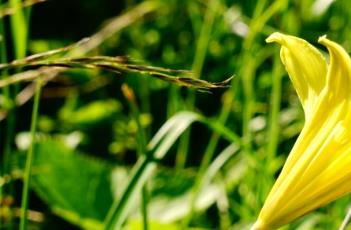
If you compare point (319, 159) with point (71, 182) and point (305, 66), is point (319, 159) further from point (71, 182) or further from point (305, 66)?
point (71, 182)

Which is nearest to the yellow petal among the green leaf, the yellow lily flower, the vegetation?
the yellow lily flower

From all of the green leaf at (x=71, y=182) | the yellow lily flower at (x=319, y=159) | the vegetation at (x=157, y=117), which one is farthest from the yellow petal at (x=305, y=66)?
the green leaf at (x=71, y=182)

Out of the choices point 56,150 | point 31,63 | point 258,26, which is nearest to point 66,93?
point 56,150

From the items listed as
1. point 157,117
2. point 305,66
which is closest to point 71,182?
point 157,117

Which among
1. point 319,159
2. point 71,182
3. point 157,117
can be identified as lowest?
point 319,159

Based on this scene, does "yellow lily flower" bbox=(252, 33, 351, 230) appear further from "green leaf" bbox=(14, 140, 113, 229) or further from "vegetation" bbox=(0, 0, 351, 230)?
"green leaf" bbox=(14, 140, 113, 229)

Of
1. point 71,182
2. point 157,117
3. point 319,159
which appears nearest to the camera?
point 319,159
